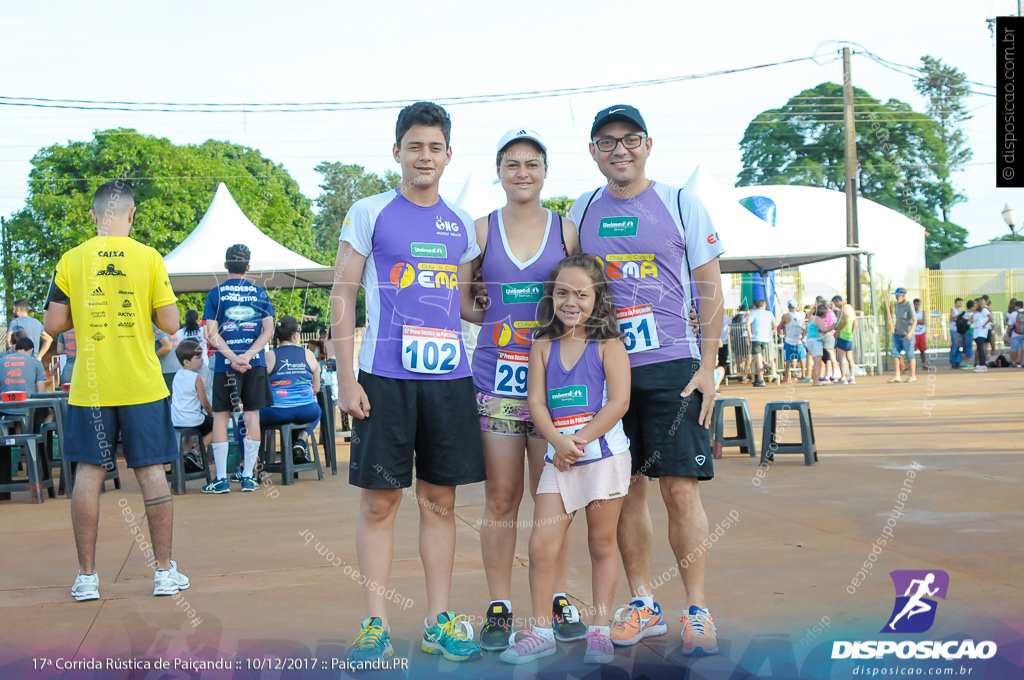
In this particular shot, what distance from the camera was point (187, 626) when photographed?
3529mm

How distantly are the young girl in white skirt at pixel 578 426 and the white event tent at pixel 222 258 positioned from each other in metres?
12.0

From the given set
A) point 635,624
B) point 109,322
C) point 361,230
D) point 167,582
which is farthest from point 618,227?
point 167,582

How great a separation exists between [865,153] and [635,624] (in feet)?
163

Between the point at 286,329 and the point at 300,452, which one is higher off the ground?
the point at 286,329

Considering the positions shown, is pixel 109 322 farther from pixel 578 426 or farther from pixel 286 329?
pixel 286 329

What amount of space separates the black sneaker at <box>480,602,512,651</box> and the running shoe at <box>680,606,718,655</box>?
64cm

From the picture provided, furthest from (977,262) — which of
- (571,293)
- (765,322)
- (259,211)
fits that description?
(571,293)

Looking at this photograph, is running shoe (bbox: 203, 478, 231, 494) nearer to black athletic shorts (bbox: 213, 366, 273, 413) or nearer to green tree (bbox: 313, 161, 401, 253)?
black athletic shorts (bbox: 213, 366, 273, 413)

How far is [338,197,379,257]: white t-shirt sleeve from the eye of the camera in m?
3.26

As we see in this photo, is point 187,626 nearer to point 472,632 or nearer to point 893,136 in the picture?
point 472,632

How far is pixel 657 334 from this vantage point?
3.39 meters

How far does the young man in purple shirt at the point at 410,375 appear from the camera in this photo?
320 cm

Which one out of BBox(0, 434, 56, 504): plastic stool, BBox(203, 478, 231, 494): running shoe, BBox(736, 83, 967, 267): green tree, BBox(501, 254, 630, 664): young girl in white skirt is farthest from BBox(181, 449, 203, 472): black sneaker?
BBox(736, 83, 967, 267): green tree

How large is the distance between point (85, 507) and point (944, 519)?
4515mm
